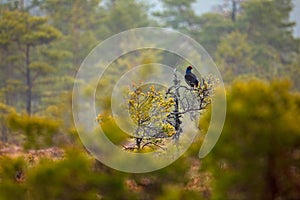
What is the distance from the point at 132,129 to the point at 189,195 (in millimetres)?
986

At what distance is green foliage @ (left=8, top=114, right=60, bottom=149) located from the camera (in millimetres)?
4027

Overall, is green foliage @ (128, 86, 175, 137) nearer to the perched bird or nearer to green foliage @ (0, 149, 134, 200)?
the perched bird

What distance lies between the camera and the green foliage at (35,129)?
13.2ft

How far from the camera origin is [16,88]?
14.9 metres

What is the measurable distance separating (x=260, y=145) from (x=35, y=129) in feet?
6.18

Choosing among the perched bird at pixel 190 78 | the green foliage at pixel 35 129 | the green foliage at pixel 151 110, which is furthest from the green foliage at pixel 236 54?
the green foliage at pixel 35 129

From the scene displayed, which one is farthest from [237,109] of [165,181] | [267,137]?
[165,181]

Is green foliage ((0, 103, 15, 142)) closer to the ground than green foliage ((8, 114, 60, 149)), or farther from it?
farther from it

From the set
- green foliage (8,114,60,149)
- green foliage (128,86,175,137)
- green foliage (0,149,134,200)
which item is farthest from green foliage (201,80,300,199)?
green foliage (8,114,60,149)

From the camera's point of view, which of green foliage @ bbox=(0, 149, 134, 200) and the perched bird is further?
the perched bird

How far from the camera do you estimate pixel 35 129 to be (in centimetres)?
404

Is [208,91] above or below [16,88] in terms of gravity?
below

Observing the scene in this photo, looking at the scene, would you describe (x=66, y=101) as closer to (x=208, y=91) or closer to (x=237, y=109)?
(x=208, y=91)

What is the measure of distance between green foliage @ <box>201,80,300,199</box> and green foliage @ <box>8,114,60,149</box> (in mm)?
1496
